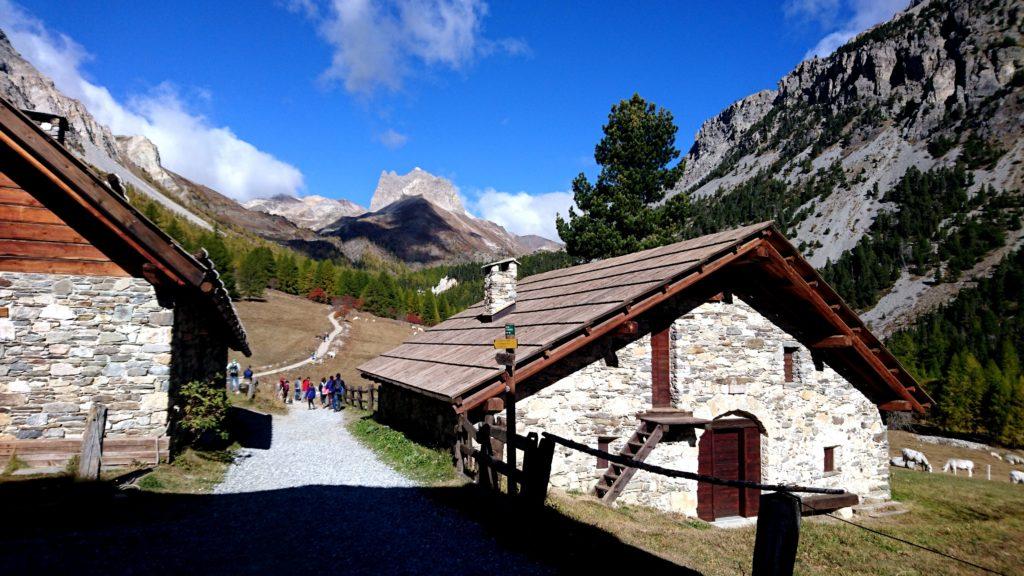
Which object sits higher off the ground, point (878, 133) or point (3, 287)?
point (878, 133)

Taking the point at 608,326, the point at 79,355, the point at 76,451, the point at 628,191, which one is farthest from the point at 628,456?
the point at 628,191

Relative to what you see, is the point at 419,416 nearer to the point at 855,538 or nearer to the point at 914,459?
the point at 855,538

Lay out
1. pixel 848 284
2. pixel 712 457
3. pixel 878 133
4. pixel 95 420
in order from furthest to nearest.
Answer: pixel 878 133 → pixel 848 284 → pixel 712 457 → pixel 95 420

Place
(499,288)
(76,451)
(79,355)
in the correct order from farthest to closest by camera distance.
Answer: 1. (499,288)
2. (79,355)
3. (76,451)

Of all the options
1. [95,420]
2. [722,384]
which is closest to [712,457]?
[722,384]

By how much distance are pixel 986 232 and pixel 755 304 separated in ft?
418

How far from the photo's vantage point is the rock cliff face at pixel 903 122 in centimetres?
12406

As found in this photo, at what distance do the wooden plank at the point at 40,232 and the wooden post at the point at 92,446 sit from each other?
3.15m

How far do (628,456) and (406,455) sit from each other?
18.0 ft

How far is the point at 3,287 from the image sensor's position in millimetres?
9430

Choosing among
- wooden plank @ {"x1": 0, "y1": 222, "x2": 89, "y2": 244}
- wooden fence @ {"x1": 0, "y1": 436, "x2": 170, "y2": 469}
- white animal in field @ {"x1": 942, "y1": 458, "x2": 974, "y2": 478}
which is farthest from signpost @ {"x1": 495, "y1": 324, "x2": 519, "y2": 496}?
white animal in field @ {"x1": 942, "y1": 458, "x2": 974, "y2": 478}

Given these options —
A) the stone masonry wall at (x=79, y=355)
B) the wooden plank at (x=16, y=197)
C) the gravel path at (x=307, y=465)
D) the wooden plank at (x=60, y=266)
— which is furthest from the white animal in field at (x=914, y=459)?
the wooden plank at (x=16, y=197)

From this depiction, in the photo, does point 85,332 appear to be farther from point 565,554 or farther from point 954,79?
point 954,79

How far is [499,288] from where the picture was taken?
1689 centimetres
